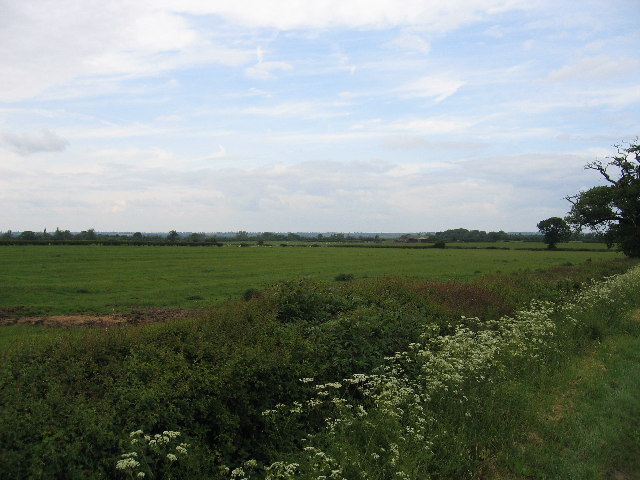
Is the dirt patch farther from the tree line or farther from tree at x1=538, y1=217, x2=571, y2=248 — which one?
tree at x1=538, y1=217, x2=571, y2=248

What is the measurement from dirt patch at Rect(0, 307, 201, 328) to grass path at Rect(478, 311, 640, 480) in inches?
498

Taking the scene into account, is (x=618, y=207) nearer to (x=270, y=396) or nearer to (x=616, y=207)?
(x=616, y=207)

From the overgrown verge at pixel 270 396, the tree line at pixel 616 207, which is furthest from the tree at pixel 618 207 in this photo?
the overgrown verge at pixel 270 396

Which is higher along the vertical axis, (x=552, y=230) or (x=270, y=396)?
(x=552, y=230)

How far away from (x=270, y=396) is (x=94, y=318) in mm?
14624

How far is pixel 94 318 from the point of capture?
1864 centimetres

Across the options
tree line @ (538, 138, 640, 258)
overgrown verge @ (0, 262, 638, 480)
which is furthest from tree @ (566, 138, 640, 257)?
overgrown verge @ (0, 262, 638, 480)

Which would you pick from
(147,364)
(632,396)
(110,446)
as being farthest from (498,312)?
(110,446)

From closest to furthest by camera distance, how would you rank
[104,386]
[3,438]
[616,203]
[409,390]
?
1. [3,438]
2. [104,386]
3. [409,390]
4. [616,203]

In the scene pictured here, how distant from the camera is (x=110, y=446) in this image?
4844 millimetres

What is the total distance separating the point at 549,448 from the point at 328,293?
6.96m

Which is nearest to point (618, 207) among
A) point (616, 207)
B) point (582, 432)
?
point (616, 207)

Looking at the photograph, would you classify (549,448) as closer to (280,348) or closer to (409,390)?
(409,390)

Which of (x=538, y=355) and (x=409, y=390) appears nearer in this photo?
(x=409, y=390)
